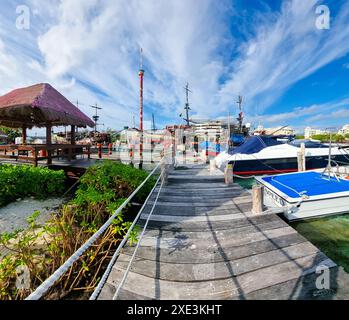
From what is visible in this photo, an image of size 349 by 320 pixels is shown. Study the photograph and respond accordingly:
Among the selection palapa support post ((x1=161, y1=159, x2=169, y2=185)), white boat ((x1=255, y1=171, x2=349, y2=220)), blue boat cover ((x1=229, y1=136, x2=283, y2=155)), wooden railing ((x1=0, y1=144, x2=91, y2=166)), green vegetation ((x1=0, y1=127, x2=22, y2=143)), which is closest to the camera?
white boat ((x1=255, y1=171, x2=349, y2=220))

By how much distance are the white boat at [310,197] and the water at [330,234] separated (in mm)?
215

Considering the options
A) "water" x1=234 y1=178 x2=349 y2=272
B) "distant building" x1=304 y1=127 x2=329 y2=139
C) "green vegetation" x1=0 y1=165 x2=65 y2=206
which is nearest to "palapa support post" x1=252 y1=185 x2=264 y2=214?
"water" x1=234 y1=178 x2=349 y2=272

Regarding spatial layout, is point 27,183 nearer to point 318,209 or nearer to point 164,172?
point 164,172

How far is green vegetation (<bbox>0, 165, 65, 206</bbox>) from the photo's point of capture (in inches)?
203

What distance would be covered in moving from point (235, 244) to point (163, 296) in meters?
1.58

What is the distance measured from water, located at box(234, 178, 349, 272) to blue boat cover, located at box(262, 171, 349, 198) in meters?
0.84

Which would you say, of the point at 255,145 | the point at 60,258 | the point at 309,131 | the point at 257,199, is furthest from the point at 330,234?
the point at 309,131

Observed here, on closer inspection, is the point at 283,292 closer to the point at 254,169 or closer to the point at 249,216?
the point at 249,216

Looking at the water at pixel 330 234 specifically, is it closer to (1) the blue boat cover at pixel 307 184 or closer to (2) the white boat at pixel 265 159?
(1) the blue boat cover at pixel 307 184

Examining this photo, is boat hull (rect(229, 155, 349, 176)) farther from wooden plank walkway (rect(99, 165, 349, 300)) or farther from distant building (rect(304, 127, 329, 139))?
wooden plank walkway (rect(99, 165, 349, 300))

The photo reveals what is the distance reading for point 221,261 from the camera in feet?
8.88

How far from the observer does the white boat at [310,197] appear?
4.97 m

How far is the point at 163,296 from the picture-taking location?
2.15 meters
